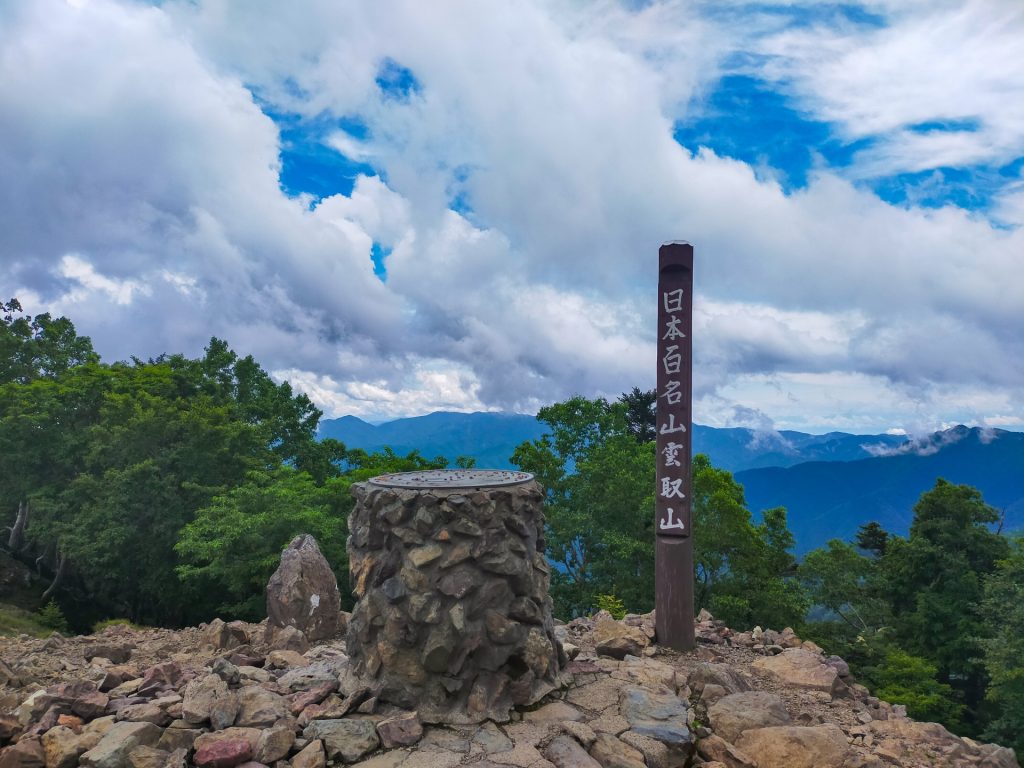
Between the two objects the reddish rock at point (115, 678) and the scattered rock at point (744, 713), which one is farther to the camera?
the reddish rock at point (115, 678)

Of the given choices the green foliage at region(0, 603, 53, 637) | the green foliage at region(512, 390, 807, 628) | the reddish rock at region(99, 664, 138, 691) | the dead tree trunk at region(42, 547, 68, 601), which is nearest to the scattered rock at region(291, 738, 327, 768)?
the reddish rock at region(99, 664, 138, 691)

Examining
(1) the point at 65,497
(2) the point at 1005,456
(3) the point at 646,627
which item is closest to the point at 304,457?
(1) the point at 65,497

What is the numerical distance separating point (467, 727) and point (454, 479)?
251 cm

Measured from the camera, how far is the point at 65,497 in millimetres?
19312

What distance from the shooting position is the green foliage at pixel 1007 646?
1638 cm

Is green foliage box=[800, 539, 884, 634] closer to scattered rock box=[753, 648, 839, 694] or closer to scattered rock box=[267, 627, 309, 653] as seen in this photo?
scattered rock box=[753, 648, 839, 694]

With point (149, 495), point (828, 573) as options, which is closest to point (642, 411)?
point (828, 573)

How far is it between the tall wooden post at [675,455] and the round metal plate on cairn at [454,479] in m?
2.40

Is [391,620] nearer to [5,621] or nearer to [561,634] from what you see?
[561,634]

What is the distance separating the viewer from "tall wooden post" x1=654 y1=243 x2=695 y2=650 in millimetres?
8648

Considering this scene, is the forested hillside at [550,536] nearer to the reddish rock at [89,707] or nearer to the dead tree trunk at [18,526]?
the dead tree trunk at [18,526]

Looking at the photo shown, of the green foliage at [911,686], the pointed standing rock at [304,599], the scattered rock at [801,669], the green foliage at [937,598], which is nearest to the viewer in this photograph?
the scattered rock at [801,669]

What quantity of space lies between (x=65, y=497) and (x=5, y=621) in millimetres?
4791

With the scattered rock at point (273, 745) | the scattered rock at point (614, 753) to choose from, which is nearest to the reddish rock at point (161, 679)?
the scattered rock at point (273, 745)
